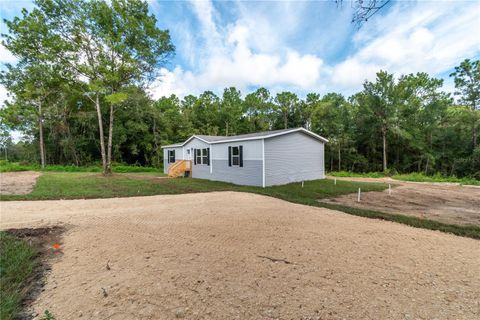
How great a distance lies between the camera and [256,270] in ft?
9.03

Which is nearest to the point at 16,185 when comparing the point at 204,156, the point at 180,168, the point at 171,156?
the point at 180,168

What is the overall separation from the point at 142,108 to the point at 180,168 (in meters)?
11.2

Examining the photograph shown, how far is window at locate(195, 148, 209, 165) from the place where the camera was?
566 inches

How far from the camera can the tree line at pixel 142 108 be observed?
12.8 m

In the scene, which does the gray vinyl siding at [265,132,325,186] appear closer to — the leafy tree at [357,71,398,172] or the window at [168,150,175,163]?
the window at [168,150,175,163]

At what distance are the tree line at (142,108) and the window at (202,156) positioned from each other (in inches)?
228

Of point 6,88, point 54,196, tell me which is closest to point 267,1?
point 54,196

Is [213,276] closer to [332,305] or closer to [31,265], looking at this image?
[332,305]

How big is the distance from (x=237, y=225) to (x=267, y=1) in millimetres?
8126

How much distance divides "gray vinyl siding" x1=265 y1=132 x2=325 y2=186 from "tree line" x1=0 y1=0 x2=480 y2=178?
400 inches

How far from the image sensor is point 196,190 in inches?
376

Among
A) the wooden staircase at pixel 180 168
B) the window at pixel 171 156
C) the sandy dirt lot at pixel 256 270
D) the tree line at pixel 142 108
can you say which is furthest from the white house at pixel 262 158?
the tree line at pixel 142 108

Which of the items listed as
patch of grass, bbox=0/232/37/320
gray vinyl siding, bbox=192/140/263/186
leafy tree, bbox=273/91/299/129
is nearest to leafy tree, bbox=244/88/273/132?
leafy tree, bbox=273/91/299/129

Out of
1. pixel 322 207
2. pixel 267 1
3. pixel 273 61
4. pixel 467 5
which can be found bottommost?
pixel 322 207
